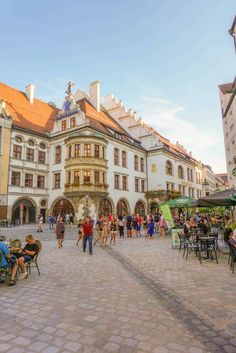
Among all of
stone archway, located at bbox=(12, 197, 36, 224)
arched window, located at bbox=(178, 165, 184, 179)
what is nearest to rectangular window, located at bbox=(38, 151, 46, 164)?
stone archway, located at bbox=(12, 197, 36, 224)

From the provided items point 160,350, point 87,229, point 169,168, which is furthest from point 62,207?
point 160,350

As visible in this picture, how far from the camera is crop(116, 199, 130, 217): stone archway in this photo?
34.1 metres

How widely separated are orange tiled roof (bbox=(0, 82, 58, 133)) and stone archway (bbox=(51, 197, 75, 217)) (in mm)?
10228

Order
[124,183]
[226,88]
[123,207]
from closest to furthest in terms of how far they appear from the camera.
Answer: [226,88] < [123,207] < [124,183]

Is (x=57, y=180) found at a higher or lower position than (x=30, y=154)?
lower

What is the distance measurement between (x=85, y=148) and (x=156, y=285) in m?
26.0

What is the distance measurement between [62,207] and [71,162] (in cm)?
617

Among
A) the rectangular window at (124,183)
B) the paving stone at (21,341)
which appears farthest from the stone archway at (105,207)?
the paving stone at (21,341)

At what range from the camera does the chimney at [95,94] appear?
39.8 metres

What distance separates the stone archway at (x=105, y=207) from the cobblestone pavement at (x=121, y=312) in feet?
76.1

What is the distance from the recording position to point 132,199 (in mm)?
36531

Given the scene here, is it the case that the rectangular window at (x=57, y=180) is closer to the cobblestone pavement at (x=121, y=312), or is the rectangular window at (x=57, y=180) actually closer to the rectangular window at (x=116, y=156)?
the rectangular window at (x=116, y=156)

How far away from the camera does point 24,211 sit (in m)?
31.7

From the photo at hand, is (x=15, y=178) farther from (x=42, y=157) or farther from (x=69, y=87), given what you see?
(x=69, y=87)
